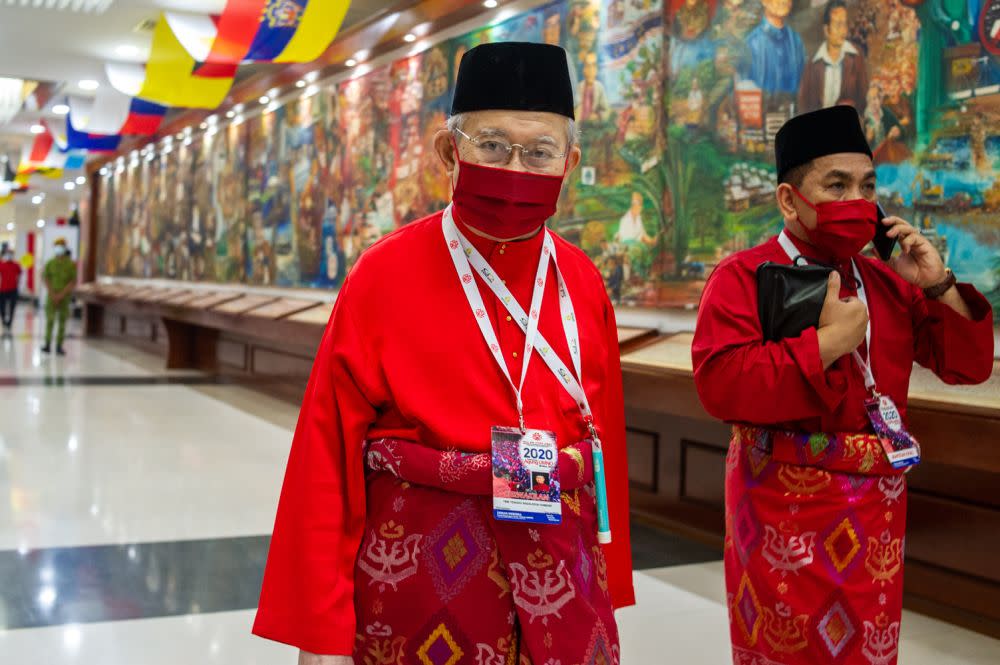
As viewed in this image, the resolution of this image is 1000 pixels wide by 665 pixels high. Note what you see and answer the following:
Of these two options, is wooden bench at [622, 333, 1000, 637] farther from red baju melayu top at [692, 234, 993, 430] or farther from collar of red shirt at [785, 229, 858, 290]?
collar of red shirt at [785, 229, 858, 290]

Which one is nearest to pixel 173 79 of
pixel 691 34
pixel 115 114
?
pixel 115 114

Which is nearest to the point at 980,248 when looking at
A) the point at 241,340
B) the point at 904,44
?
the point at 904,44

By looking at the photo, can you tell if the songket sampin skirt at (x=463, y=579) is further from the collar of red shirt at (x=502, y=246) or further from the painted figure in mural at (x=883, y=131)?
the painted figure in mural at (x=883, y=131)

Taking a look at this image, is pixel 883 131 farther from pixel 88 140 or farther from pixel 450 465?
pixel 88 140

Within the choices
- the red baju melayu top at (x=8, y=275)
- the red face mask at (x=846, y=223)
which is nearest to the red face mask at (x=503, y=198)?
the red face mask at (x=846, y=223)

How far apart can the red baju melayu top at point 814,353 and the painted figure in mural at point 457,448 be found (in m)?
0.59

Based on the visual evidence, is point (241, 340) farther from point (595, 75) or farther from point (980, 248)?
point (980, 248)

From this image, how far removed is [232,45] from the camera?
8625 mm

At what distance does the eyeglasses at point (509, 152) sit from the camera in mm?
1689

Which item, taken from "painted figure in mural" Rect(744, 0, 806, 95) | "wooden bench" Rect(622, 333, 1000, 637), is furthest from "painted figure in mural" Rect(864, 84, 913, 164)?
"wooden bench" Rect(622, 333, 1000, 637)

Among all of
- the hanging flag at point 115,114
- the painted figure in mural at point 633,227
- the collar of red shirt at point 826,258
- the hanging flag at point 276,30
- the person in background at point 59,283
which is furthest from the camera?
the person in background at point 59,283

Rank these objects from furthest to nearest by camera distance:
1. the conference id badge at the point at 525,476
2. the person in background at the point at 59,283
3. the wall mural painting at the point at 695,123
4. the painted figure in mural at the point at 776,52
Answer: the person in background at the point at 59,283 < the painted figure in mural at the point at 776,52 < the wall mural painting at the point at 695,123 < the conference id badge at the point at 525,476

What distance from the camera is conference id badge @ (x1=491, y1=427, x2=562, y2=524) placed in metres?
1.57

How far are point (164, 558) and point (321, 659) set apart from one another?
376 cm
